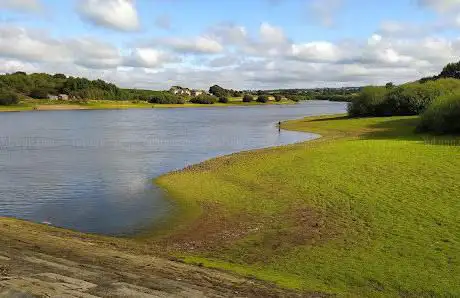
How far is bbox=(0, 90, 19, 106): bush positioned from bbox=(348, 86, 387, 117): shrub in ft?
395

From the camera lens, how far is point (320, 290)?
11.2m

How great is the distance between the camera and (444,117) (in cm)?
4688

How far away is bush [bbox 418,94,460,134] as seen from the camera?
46.2 meters

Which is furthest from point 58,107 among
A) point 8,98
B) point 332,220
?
point 332,220

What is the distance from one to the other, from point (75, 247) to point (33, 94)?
187690 mm

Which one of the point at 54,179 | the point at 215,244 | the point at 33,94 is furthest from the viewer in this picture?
the point at 33,94

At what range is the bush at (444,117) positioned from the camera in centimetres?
4622

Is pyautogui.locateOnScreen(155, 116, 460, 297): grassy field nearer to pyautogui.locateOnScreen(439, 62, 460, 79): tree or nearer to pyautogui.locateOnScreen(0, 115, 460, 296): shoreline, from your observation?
pyautogui.locateOnScreen(0, 115, 460, 296): shoreline

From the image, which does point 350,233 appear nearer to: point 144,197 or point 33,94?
point 144,197

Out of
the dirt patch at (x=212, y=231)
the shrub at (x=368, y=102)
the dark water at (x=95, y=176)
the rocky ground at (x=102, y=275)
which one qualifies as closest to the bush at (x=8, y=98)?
the dark water at (x=95, y=176)

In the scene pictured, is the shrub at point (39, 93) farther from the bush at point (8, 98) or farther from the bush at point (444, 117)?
the bush at point (444, 117)

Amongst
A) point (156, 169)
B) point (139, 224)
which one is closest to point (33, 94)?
point (156, 169)

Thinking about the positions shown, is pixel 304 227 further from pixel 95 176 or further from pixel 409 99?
pixel 409 99

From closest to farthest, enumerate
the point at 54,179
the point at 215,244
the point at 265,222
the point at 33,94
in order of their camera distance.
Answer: the point at 215,244
the point at 265,222
the point at 54,179
the point at 33,94
